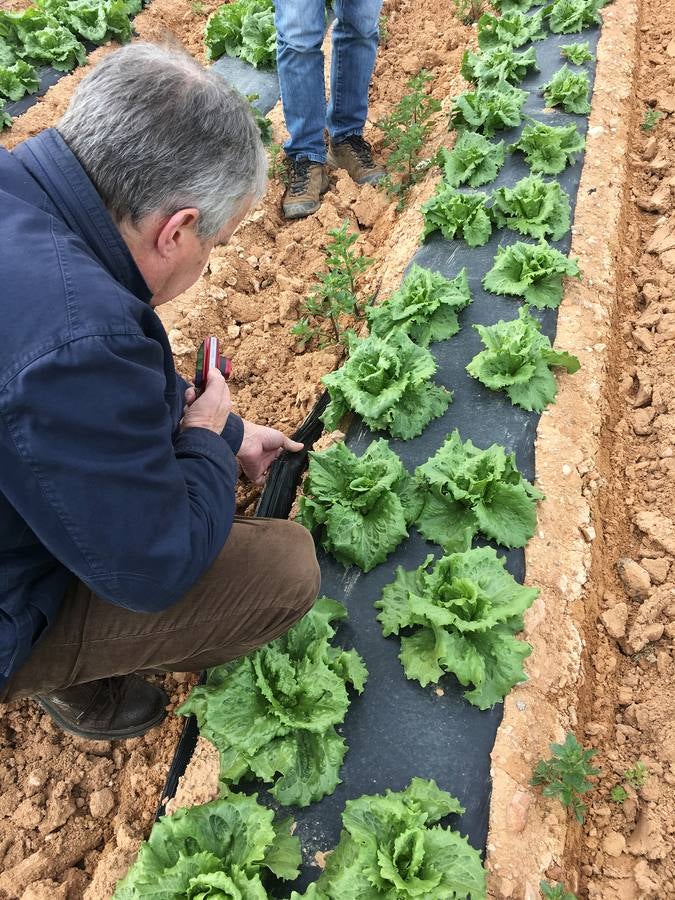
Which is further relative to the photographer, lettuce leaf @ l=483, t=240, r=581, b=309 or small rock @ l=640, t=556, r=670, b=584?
lettuce leaf @ l=483, t=240, r=581, b=309

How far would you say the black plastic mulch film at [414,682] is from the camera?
2.43 meters

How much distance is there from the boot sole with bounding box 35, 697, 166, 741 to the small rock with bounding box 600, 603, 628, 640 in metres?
2.13

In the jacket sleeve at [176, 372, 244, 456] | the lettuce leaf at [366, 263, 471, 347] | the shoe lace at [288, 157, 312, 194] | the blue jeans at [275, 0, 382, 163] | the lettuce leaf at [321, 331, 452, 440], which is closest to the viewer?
the jacket sleeve at [176, 372, 244, 456]

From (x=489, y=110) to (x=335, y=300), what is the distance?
215cm

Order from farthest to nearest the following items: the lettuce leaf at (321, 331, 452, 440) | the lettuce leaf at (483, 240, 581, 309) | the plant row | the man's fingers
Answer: the lettuce leaf at (483, 240, 581, 309)
the man's fingers
the lettuce leaf at (321, 331, 452, 440)
the plant row

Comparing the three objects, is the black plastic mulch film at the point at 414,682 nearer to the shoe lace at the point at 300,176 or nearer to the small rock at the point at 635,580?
the small rock at the point at 635,580

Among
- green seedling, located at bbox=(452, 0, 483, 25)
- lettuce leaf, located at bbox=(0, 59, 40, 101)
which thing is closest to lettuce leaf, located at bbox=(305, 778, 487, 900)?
green seedling, located at bbox=(452, 0, 483, 25)

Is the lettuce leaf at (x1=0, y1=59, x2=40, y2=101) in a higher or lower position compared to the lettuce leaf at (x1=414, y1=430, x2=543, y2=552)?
higher

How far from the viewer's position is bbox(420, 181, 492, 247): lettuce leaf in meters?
4.24

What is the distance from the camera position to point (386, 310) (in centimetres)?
385

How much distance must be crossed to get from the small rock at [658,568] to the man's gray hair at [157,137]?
8.50ft

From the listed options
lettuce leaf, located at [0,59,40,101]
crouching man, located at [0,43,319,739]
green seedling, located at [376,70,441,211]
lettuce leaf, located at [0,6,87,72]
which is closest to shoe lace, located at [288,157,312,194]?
green seedling, located at [376,70,441,211]

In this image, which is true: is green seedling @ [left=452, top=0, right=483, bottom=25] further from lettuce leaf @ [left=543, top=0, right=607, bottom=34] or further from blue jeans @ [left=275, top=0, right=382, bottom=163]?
blue jeans @ [left=275, top=0, right=382, bottom=163]

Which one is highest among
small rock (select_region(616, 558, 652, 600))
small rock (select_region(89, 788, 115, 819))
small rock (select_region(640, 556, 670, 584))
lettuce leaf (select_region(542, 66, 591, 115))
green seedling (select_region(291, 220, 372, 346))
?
lettuce leaf (select_region(542, 66, 591, 115))
